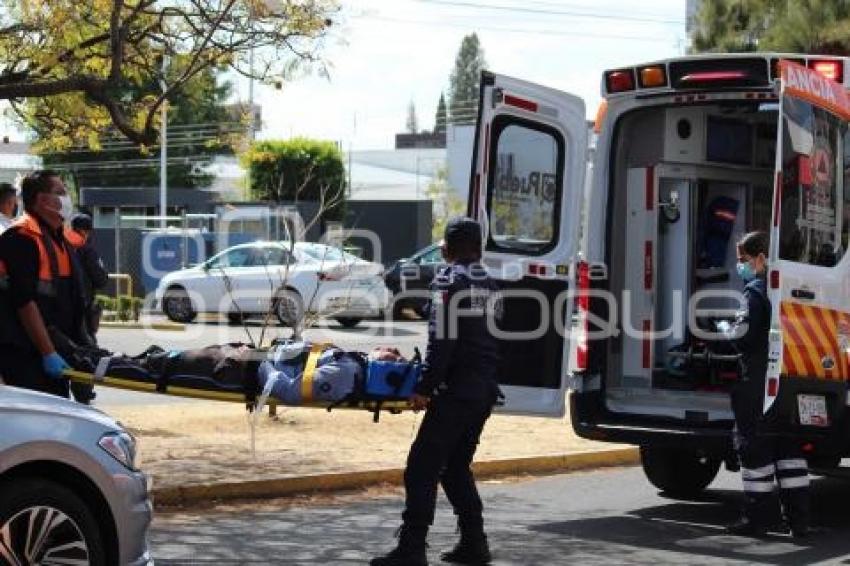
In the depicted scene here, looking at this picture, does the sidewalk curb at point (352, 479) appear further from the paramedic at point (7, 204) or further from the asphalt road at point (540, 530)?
the paramedic at point (7, 204)

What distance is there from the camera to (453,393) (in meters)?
7.54

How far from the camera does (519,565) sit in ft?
26.4

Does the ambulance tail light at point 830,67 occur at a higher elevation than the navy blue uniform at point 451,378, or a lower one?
higher

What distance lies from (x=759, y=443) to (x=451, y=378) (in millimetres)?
2249

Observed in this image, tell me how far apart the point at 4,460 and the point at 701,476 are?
6.00 m

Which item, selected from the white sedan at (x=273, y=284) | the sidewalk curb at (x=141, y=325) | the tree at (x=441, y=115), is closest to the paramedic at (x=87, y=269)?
the white sedan at (x=273, y=284)

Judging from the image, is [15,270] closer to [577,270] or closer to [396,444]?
[577,270]

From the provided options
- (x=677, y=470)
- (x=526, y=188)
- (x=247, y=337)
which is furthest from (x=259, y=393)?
(x=247, y=337)

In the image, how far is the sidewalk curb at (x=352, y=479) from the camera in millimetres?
9695

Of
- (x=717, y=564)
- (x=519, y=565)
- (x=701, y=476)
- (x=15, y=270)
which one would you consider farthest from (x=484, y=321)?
(x=701, y=476)

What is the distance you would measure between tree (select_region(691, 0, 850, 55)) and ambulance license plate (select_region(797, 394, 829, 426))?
10.3 meters

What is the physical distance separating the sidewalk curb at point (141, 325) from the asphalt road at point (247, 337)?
0.25 m

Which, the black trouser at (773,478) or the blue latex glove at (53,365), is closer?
the blue latex glove at (53,365)

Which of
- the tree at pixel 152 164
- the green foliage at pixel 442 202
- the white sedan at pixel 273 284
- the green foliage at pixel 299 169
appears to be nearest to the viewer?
the white sedan at pixel 273 284
